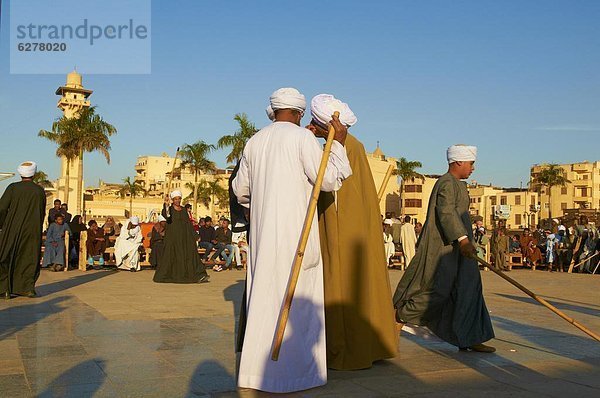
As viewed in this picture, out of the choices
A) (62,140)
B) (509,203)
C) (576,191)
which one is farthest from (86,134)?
(576,191)

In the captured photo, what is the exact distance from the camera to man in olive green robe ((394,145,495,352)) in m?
5.36

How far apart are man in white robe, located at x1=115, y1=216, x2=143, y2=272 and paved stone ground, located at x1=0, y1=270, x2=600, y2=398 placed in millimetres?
7189

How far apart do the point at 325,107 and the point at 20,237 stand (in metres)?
5.84

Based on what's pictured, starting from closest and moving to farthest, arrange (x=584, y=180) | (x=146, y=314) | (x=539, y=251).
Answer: (x=146, y=314), (x=539, y=251), (x=584, y=180)

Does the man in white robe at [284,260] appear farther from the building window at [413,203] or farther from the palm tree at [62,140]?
the building window at [413,203]

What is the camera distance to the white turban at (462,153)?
5891 mm

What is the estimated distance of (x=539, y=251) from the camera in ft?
70.6

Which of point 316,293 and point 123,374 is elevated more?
point 316,293

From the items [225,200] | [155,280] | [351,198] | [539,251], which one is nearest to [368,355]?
[351,198]

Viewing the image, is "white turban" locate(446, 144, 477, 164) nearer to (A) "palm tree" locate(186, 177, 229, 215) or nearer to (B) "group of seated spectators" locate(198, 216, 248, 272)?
(B) "group of seated spectators" locate(198, 216, 248, 272)

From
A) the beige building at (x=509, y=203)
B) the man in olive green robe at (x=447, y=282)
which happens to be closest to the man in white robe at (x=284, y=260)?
the man in olive green robe at (x=447, y=282)

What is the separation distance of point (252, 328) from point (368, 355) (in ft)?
3.40

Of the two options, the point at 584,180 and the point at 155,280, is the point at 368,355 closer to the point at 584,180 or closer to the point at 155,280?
the point at 155,280

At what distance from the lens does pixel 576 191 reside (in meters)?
106
